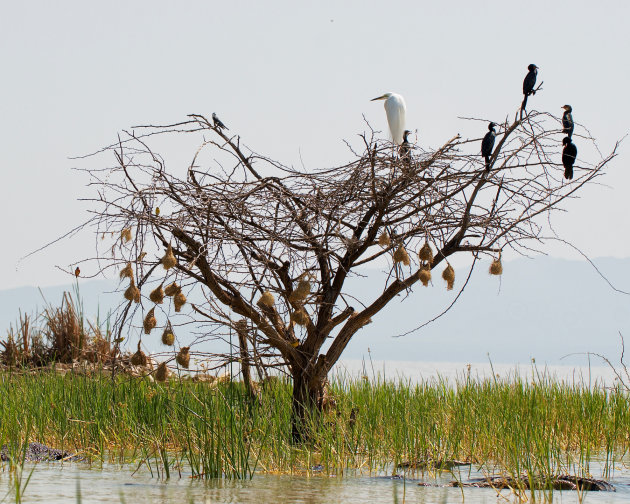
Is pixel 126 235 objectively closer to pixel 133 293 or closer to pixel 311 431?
pixel 133 293

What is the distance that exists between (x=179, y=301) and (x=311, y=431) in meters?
1.17

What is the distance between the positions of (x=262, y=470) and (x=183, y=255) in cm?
188

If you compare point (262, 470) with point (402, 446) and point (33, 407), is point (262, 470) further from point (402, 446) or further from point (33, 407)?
point (33, 407)

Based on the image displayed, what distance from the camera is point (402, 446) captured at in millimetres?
4809

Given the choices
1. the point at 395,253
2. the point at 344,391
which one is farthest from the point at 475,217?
the point at 344,391

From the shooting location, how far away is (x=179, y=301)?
499 centimetres

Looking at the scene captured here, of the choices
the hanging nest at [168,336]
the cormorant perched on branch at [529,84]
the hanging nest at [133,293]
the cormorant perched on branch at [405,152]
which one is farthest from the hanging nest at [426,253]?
the hanging nest at [133,293]

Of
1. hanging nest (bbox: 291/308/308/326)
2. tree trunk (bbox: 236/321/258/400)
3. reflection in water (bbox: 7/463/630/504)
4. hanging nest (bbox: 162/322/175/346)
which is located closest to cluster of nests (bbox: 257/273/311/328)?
hanging nest (bbox: 291/308/308/326)

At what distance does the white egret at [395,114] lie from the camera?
848 centimetres

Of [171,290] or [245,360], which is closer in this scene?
[171,290]

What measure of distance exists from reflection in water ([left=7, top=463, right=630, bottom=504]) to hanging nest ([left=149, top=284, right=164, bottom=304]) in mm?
1033

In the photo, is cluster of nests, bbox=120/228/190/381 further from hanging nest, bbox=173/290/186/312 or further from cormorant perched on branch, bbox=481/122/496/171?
cormorant perched on branch, bbox=481/122/496/171

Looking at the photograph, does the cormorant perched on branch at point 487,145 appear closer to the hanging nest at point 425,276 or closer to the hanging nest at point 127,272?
the hanging nest at point 425,276

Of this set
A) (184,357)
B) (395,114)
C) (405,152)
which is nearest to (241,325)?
(184,357)
